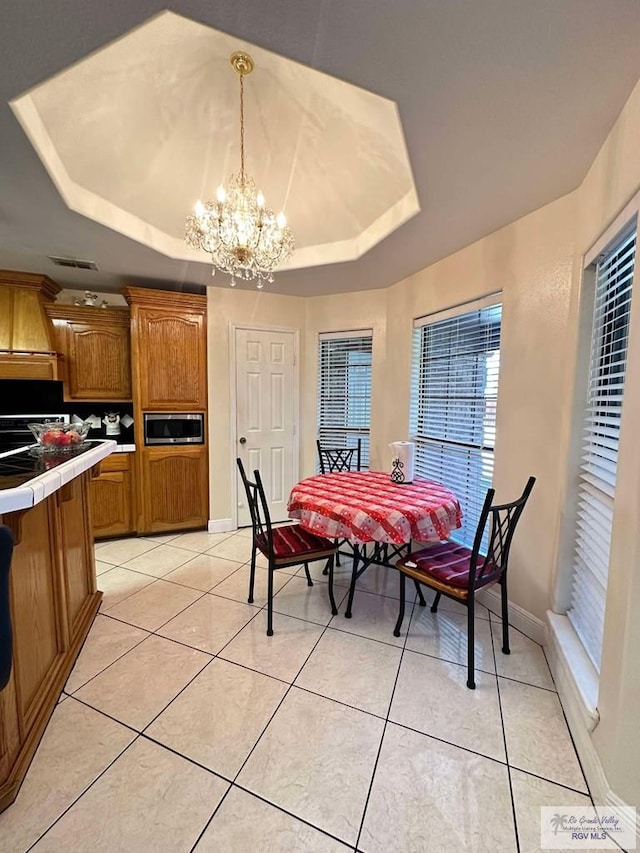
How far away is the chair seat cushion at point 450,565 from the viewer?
183cm

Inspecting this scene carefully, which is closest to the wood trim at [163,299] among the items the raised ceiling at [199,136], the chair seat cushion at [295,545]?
the raised ceiling at [199,136]

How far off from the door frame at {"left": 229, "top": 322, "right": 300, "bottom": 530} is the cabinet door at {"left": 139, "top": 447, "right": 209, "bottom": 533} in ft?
0.94

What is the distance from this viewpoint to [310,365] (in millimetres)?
3947

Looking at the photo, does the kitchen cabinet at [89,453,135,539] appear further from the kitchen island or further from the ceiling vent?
the ceiling vent

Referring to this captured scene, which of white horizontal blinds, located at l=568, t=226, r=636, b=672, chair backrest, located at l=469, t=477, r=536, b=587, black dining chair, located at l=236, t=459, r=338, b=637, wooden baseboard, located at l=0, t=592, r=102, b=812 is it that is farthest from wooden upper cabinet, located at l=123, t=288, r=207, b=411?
white horizontal blinds, located at l=568, t=226, r=636, b=672

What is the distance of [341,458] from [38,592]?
2.56m

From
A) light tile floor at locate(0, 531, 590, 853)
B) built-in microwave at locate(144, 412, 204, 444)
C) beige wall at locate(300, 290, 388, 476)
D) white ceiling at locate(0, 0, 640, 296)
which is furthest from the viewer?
beige wall at locate(300, 290, 388, 476)

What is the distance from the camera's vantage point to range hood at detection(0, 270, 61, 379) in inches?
120

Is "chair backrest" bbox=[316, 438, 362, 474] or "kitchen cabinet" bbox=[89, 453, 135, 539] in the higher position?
"chair backrest" bbox=[316, 438, 362, 474]

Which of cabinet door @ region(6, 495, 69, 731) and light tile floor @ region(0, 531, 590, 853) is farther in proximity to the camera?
cabinet door @ region(6, 495, 69, 731)

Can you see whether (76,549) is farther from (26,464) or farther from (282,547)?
(282,547)

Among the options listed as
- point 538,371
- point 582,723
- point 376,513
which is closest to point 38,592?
point 376,513

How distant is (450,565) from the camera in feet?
6.52

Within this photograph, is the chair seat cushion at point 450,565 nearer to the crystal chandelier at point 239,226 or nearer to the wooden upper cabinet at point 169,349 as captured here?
the crystal chandelier at point 239,226
